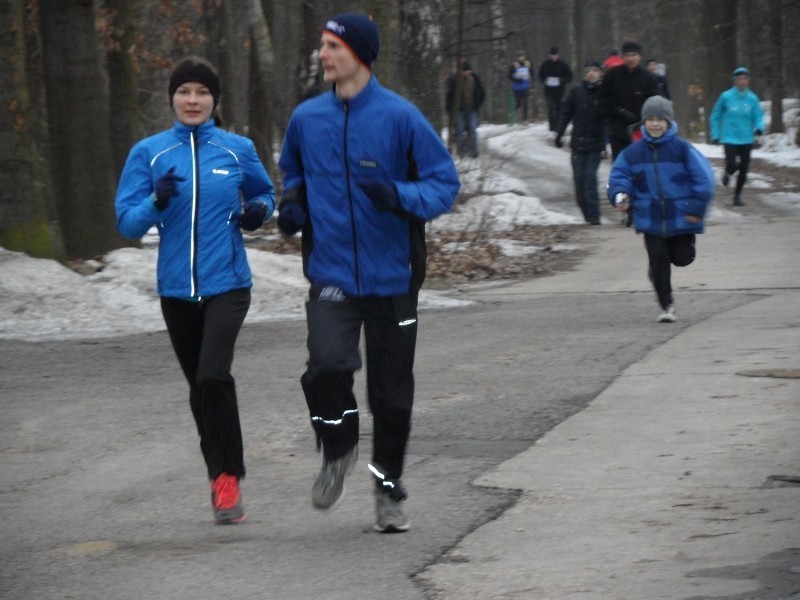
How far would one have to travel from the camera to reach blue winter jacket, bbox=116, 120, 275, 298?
5.91m

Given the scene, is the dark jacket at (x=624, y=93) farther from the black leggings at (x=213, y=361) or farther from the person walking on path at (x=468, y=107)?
the black leggings at (x=213, y=361)

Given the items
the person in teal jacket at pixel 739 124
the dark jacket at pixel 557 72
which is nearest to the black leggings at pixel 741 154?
the person in teal jacket at pixel 739 124

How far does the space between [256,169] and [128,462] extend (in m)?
1.86

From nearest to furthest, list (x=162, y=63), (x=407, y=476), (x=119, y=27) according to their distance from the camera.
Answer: (x=407, y=476), (x=119, y=27), (x=162, y=63)

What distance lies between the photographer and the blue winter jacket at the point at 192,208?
19.4ft

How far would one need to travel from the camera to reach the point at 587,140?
18766 mm

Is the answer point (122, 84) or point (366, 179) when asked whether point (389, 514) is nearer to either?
point (366, 179)

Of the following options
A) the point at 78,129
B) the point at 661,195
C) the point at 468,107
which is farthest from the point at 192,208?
the point at 468,107

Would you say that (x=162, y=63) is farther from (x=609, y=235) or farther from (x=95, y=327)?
(x=95, y=327)

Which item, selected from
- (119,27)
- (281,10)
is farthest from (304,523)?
(281,10)

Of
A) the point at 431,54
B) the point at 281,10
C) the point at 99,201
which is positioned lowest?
the point at 99,201

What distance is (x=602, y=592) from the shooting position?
477cm

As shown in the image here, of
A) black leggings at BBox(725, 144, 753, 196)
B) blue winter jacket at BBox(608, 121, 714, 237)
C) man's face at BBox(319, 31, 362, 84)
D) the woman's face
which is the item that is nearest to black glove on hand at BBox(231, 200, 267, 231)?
the woman's face

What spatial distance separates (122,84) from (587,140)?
5821 mm
